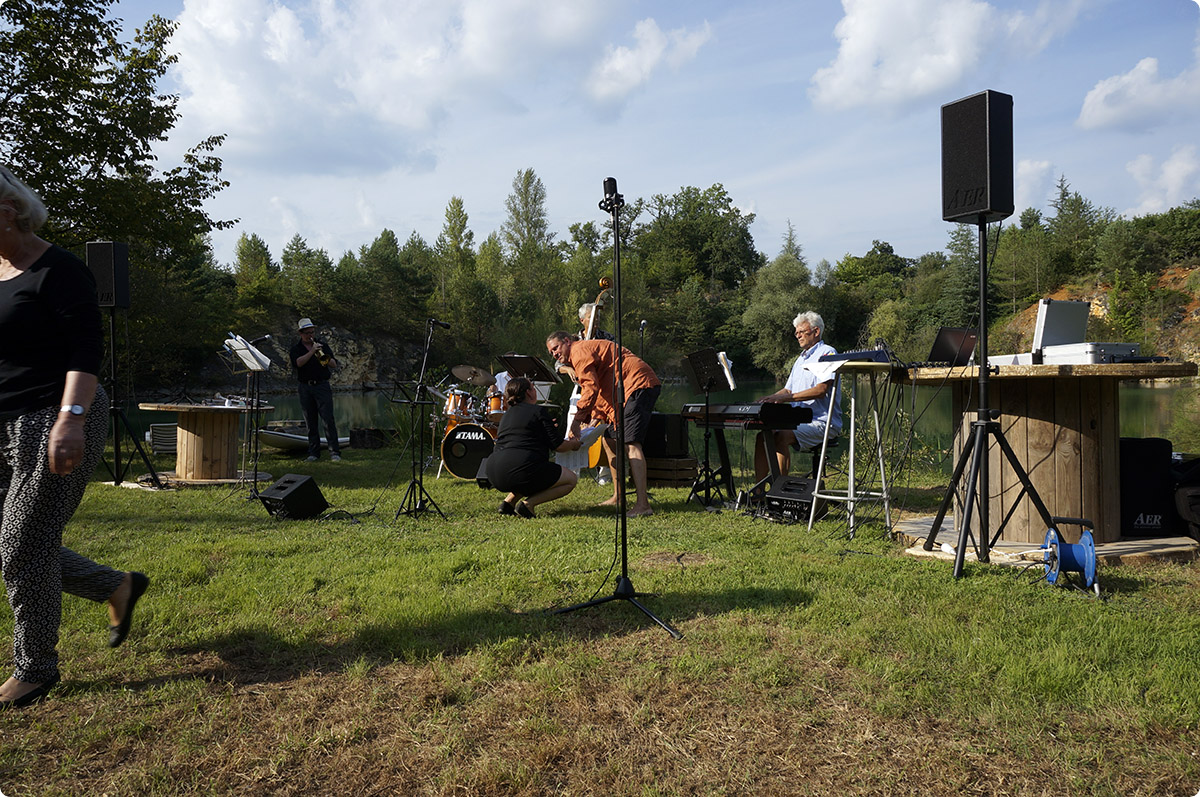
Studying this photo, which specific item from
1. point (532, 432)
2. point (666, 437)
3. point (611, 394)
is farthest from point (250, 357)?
point (666, 437)

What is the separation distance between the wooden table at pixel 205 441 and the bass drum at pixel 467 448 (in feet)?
7.31

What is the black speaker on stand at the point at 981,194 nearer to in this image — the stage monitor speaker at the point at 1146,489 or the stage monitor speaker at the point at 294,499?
the stage monitor speaker at the point at 1146,489

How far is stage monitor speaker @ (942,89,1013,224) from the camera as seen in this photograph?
4.07m

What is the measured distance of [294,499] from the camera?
602 cm

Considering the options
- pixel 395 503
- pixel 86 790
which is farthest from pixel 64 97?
pixel 86 790

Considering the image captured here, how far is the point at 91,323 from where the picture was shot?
253cm

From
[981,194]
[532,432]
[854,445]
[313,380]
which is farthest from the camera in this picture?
[313,380]

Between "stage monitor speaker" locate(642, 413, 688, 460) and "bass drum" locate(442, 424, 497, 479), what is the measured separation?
1.79m

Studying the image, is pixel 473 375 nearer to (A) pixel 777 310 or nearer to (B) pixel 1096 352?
(B) pixel 1096 352

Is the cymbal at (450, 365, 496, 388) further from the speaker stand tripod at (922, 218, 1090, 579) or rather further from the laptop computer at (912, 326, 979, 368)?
the speaker stand tripod at (922, 218, 1090, 579)

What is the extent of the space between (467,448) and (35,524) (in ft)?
19.6

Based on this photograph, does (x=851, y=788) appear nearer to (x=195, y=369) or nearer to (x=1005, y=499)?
(x=1005, y=499)

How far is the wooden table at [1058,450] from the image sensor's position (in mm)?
4551

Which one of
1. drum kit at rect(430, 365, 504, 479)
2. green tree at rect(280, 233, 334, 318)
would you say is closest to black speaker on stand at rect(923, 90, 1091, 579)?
drum kit at rect(430, 365, 504, 479)
